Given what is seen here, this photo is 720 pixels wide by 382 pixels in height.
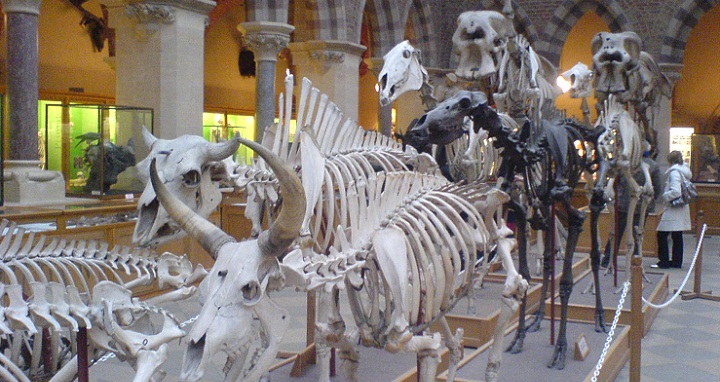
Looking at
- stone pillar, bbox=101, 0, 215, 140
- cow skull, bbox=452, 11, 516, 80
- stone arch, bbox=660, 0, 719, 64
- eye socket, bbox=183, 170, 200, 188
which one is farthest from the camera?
stone arch, bbox=660, 0, 719, 64

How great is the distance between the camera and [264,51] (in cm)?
1271

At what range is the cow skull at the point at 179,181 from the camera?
409cm

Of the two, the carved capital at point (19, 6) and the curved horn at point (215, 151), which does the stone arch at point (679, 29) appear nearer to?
the carved capital at point (19, 6)

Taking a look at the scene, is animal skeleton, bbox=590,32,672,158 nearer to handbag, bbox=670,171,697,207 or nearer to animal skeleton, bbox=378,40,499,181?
animal skeleton, bbox=378,40,499,181

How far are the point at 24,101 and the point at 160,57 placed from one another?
201 cm

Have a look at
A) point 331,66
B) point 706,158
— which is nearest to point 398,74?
point 331,66

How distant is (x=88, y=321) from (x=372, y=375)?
102 inches

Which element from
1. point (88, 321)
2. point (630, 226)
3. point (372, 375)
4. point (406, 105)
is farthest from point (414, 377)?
point (406, 105)

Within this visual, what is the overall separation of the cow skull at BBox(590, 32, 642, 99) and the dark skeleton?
232 cm

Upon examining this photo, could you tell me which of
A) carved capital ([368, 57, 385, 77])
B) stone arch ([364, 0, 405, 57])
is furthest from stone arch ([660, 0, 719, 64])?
carved capital ([368, 57, 385, 77])

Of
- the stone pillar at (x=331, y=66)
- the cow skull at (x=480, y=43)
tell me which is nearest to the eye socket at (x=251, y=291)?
the cow skull at (x=480, y=43)

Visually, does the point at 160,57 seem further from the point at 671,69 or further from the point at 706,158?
the point at 671,69

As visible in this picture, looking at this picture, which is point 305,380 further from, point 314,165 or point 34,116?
point 34,116

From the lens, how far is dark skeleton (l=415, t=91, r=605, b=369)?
189 inches
